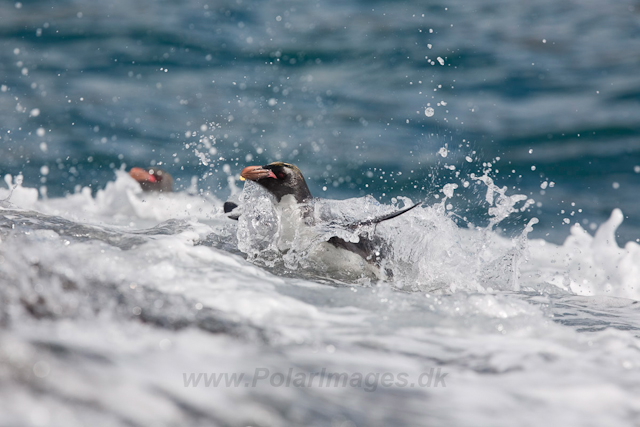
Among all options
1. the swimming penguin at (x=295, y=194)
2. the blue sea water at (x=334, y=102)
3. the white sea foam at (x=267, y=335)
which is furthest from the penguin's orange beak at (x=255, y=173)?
the blue sea water at (x=334, y=102)

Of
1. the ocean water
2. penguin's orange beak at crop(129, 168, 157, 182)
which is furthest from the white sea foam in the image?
penguin's orange beak at crop(129, 168, 157, 182)

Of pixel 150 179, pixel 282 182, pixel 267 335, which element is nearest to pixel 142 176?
pixel 150 179

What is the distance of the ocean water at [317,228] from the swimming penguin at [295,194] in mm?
113

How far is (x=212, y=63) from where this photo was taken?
14.4 m

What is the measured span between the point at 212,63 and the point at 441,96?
5592 mm

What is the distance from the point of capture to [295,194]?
4.57m

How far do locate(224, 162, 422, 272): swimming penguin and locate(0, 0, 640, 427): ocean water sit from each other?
4.4 inches

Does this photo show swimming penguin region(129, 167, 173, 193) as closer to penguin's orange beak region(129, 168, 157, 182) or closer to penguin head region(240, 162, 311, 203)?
penguin's orange beak region(129, 168, 157, 182)

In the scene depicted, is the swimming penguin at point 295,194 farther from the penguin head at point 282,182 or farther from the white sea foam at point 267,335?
the white sea foam at point 267,335

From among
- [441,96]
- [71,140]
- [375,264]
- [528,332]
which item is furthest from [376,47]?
[528,332]

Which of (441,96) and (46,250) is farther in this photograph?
(441,96)

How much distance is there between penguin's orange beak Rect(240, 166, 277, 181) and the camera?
4391 millimetres

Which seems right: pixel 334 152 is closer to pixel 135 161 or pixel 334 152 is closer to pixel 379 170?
pixel 379 170

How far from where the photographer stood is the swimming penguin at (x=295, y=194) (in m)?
4.28
